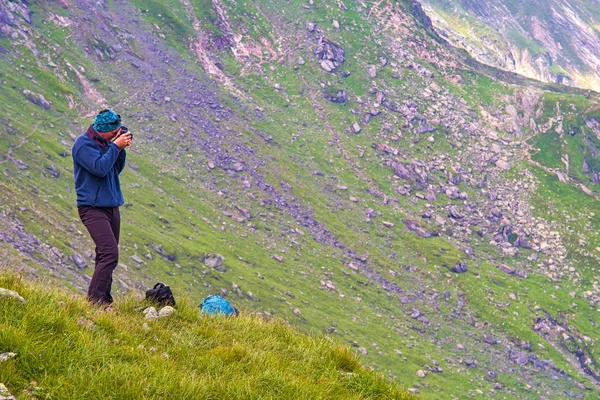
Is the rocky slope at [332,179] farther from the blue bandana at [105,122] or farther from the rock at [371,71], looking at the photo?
the blue bandana at [105,122]

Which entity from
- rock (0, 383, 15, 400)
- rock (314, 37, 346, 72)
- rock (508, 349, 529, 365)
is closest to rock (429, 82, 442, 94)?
rock (314, 37, 346, 72)

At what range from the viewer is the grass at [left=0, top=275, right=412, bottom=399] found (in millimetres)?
6078

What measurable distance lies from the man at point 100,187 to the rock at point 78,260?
241 ft

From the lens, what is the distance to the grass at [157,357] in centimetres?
608

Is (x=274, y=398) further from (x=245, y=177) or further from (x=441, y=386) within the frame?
(x=245, y=177)

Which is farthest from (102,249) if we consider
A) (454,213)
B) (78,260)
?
(454,213)

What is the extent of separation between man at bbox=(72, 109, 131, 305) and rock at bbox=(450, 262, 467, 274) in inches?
5330

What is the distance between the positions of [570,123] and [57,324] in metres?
217

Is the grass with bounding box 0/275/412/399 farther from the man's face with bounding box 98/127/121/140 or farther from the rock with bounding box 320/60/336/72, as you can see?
the rock with bounding box 320/60/336/72

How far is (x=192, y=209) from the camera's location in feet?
392

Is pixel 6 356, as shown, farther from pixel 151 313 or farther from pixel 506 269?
pixel 506 269

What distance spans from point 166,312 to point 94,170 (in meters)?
3.19

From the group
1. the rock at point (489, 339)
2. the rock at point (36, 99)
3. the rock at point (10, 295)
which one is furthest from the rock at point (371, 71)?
the rock at point (10, 295)

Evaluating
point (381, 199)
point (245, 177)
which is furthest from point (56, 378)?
point (381, 199)
